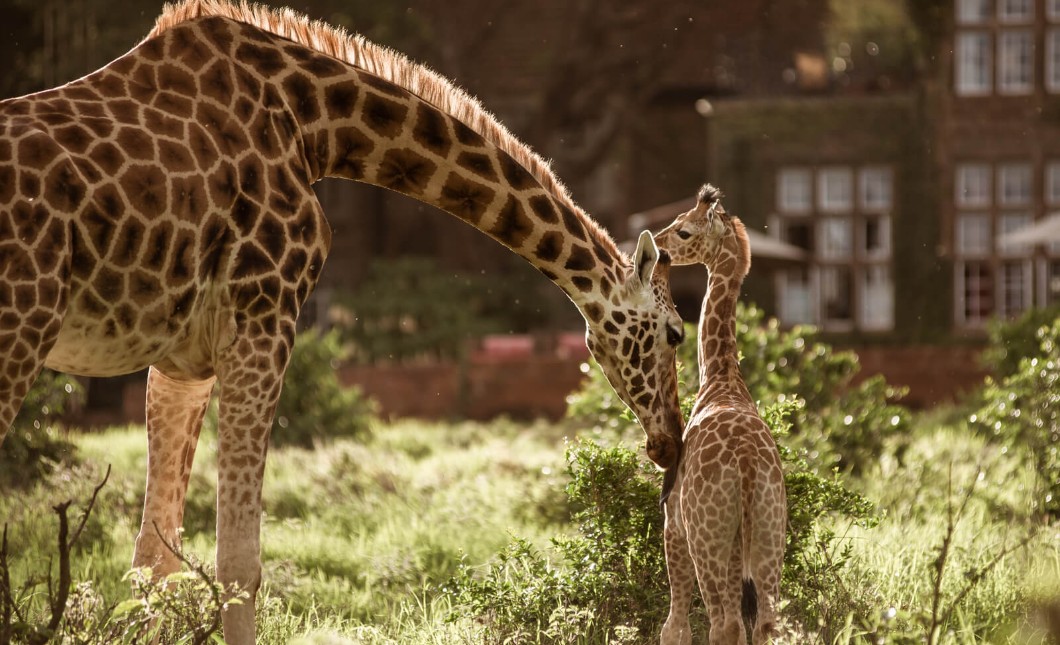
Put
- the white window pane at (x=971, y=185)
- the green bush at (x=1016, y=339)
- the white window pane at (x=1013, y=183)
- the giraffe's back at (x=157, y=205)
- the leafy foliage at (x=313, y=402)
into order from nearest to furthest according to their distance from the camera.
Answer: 1. the giraffe's back at (x=157, y=205)
2. the green bush at (x=1016, y=339)
3. the leafy foliage at (x=313, y=402)
4. the white window pane at (x=1013, y=183)
5. the white window pane at (x=971, y=185)

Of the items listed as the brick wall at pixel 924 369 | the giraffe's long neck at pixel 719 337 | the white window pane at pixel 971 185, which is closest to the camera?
the giraffe's long neck at pixel 719 337

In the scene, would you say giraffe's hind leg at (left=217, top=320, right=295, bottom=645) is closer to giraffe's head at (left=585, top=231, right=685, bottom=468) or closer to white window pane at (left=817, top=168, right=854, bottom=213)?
giraffe's head at (left=585, top=231, right=685, bottom=468)

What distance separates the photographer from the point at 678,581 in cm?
535

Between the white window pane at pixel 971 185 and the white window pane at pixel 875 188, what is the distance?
123 cm

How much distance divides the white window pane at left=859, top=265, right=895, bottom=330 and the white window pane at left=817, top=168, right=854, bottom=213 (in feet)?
4.21

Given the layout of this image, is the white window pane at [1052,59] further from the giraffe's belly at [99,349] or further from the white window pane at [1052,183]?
the giraffe's belly at [99,349]

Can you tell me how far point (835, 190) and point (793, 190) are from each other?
Answer: 757mm

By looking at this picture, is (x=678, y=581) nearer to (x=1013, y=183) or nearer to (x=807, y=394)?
(x=807, y=394)

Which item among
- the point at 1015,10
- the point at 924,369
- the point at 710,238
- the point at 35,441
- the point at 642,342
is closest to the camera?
the point at 642,342

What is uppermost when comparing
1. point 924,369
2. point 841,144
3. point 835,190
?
point 841,144

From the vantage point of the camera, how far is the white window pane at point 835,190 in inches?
918

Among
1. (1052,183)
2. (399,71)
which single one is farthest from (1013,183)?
(399,71)

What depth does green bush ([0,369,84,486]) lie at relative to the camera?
9.58 metres

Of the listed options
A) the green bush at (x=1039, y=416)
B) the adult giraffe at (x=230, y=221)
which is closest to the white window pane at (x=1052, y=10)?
the green bush at (x=1039, y=416)
